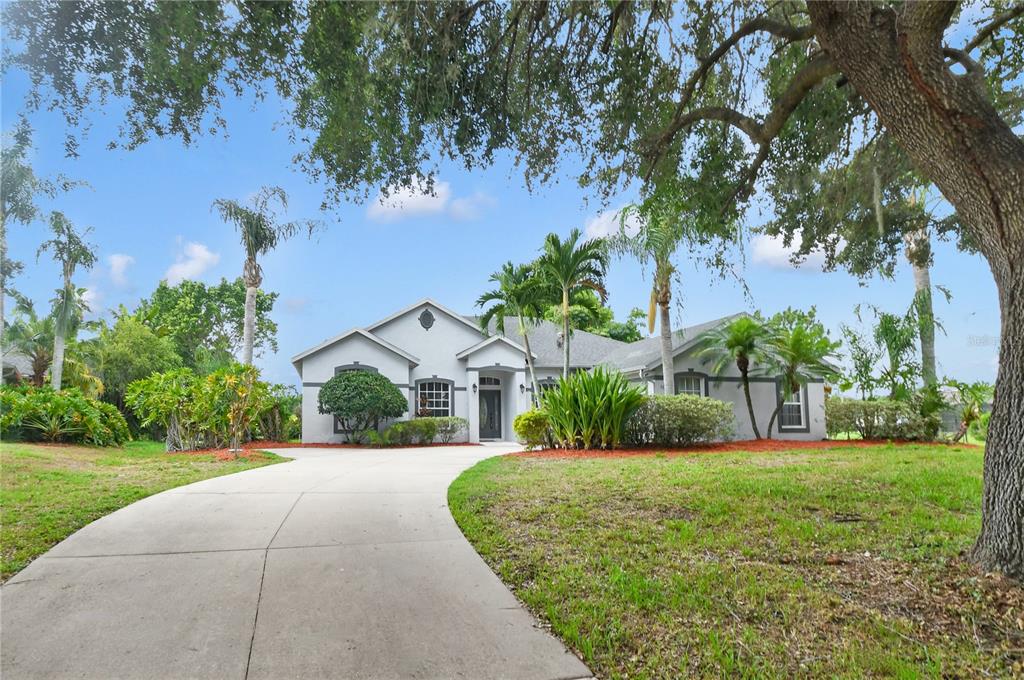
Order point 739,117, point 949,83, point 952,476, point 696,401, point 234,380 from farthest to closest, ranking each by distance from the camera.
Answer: point 696,401
point 234,380
point 952,476
point 739,117
point 949,83

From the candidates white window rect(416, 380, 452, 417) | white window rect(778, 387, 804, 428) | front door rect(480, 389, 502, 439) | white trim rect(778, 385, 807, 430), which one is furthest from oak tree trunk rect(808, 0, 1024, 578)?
front door rect(480, 389, 502, 439)

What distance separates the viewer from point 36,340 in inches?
948

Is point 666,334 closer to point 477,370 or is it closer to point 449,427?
point 477,370

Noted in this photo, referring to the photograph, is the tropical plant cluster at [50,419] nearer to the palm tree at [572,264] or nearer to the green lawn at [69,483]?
the green lawn at [69,483]

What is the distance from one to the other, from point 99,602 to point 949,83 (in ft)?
23.7

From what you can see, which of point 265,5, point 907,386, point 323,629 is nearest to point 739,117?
point 265,5

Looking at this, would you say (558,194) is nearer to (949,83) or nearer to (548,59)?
(548,59)

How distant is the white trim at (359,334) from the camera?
64.3 feet

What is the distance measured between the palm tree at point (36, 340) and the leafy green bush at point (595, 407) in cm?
2202

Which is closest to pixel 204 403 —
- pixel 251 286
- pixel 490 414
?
pixel 251 286

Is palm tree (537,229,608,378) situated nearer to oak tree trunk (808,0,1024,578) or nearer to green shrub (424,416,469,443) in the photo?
green shrub (424,416,469,443)

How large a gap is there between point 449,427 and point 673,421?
8.13 m

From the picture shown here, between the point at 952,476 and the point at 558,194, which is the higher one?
the point at 558,194

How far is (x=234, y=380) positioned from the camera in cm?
1338
